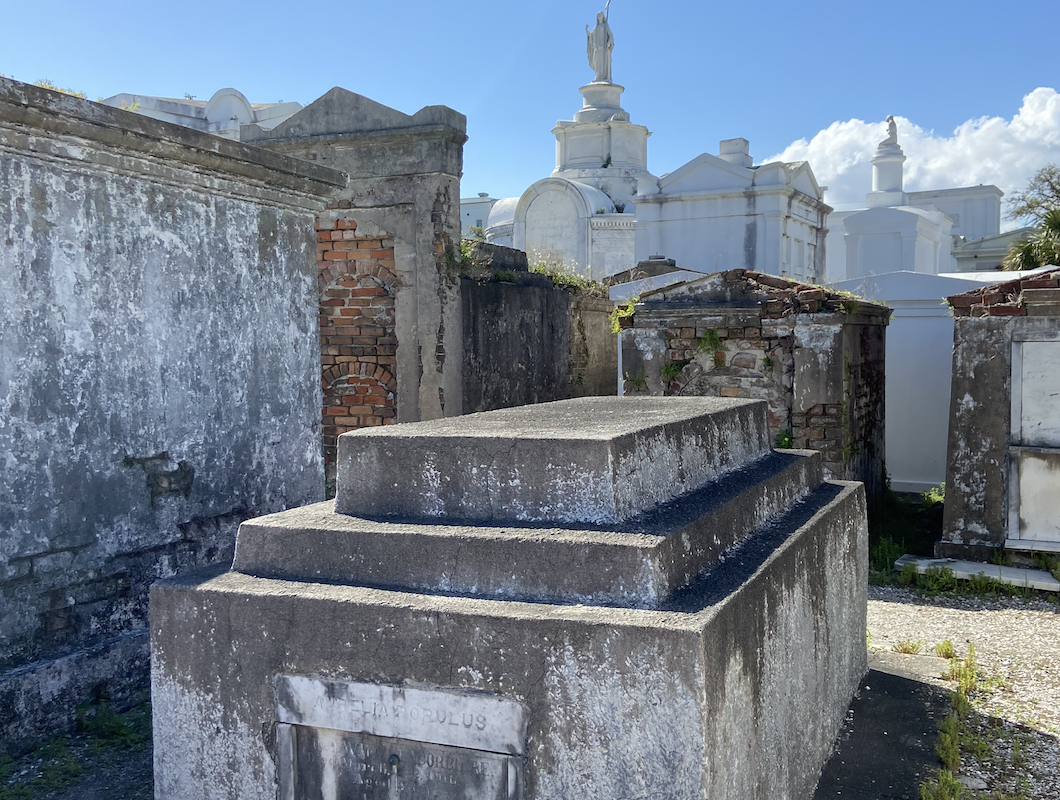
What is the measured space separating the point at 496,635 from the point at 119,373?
207 centimetres

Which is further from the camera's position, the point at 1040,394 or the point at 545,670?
the point at 1040,394

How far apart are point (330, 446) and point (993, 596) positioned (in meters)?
4.91

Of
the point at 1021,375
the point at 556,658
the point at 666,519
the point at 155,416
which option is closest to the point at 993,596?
the point at 1021,375

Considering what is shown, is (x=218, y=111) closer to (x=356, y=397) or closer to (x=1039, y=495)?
(x=356, y=397)

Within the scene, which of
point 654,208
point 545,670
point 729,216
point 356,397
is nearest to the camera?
point 545,670

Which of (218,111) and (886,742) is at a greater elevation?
(218,111)

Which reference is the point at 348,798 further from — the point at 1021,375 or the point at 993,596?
the point at 1021,375

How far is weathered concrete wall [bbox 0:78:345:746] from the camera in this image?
314cm

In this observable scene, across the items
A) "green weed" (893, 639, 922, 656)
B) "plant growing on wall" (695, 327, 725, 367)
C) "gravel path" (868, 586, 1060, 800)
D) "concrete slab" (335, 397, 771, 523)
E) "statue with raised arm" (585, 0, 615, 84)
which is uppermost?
"statue with raised arm" (585, 0, 615, 84)

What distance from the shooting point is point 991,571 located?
6312mm

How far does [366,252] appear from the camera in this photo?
6871 millimetres

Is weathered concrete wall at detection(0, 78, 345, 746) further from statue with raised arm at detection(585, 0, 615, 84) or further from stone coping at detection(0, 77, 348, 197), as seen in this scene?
statue with raised arm at detection(585, 0, 615, 84)

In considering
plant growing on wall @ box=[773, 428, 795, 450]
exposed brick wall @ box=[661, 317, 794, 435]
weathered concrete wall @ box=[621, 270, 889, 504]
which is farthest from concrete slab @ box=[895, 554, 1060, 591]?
exposed brick wall @ box=[661, 317, 794, 435]

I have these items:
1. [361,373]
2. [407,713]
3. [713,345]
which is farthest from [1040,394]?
[407,713]
